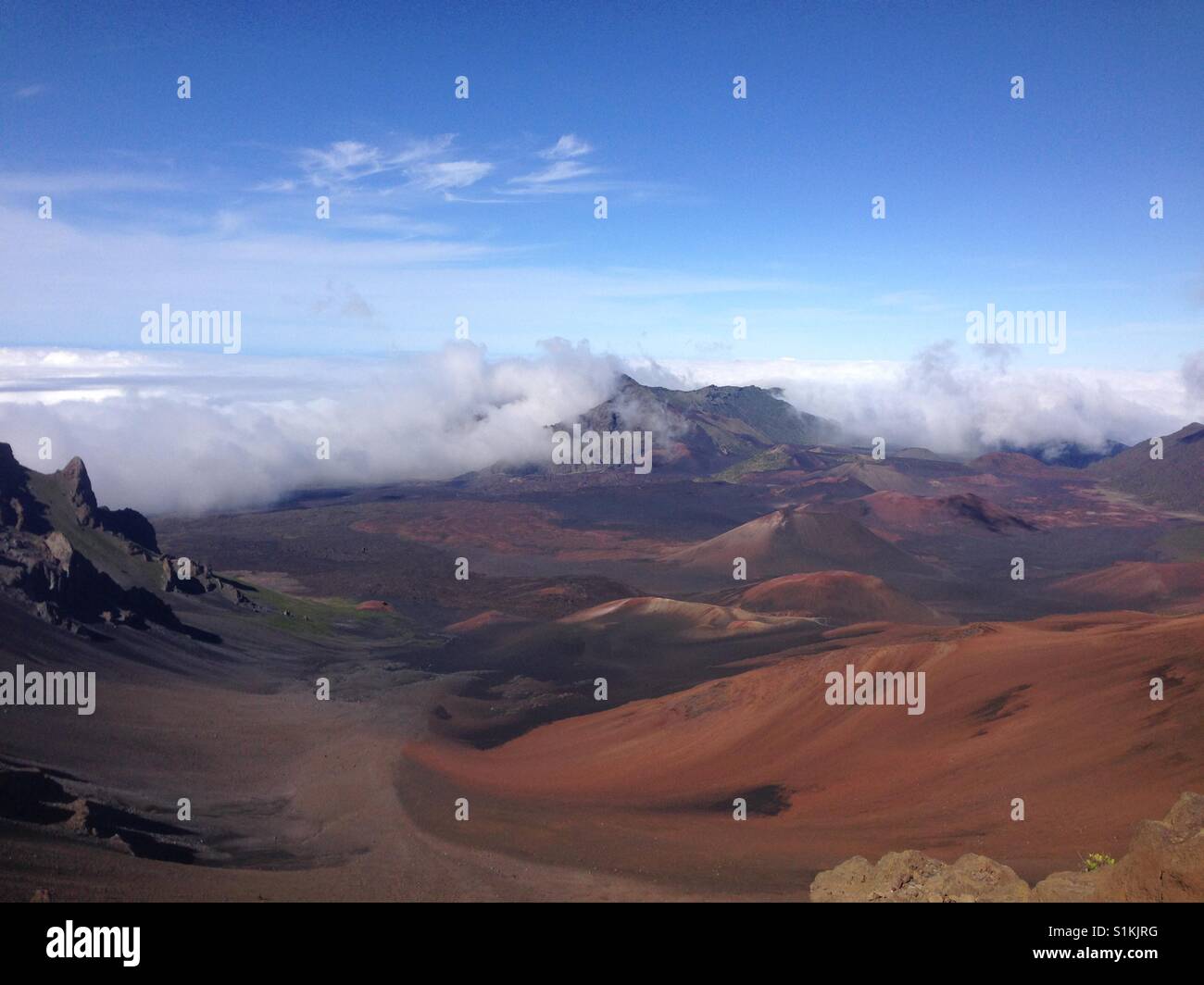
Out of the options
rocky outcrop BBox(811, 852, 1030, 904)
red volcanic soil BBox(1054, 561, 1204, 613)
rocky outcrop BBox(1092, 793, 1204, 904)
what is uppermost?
rocky outcrop BBox(1092, 793, 1204, 904)

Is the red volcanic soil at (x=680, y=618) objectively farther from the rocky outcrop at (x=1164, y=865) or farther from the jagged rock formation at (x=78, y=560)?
the rocky outcrop at (x=1164, y=865)

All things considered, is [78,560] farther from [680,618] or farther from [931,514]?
[931,514]

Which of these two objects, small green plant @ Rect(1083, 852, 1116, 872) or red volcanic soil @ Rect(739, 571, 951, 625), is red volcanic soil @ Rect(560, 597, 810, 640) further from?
small green plant @ Rect(1083, 852, 1116, 872)

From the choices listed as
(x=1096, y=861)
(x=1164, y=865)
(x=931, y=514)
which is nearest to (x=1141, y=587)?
(x=931, y=514)

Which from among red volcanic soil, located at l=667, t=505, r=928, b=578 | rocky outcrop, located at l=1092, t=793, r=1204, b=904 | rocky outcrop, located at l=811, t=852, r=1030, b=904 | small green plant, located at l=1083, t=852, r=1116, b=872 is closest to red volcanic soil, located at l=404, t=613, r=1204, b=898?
small green plant, located at l=1083, t=852, r=1116, b=872

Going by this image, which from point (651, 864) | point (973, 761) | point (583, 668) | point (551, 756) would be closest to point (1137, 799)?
point (973, 761)

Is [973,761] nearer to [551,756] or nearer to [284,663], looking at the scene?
[551,756]
